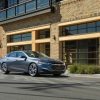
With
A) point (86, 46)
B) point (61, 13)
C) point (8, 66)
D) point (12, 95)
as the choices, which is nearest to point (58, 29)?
point (61, 13)

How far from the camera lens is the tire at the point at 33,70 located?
848 inches

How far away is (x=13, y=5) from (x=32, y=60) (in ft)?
52.5

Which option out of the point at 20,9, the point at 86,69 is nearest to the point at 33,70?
the point at 86,69

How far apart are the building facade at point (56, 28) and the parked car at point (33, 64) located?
5.02m

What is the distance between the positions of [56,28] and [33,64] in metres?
8.45

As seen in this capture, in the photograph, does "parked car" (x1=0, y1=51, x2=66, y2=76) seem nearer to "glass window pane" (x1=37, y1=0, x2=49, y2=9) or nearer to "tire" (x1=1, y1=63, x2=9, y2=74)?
"tire" (x1=1, y1=63, x2=9, y2=74)

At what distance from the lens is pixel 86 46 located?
27.4 metres

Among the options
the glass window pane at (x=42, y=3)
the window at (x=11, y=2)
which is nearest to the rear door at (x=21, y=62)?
the glass window pane at (x=42, y=3)

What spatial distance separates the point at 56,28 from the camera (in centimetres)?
2978

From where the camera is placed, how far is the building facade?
26.7 metres

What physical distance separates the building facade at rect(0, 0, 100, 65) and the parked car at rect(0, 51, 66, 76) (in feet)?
16.5

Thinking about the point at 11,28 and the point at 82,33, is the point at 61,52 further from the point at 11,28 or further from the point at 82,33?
the point at 11,28

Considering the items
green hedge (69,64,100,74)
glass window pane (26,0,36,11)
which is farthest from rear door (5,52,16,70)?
glass window pane (26,0,36,11)

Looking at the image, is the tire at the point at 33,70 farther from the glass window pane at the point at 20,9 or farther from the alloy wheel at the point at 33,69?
the glass window pane at the point at 20,9
